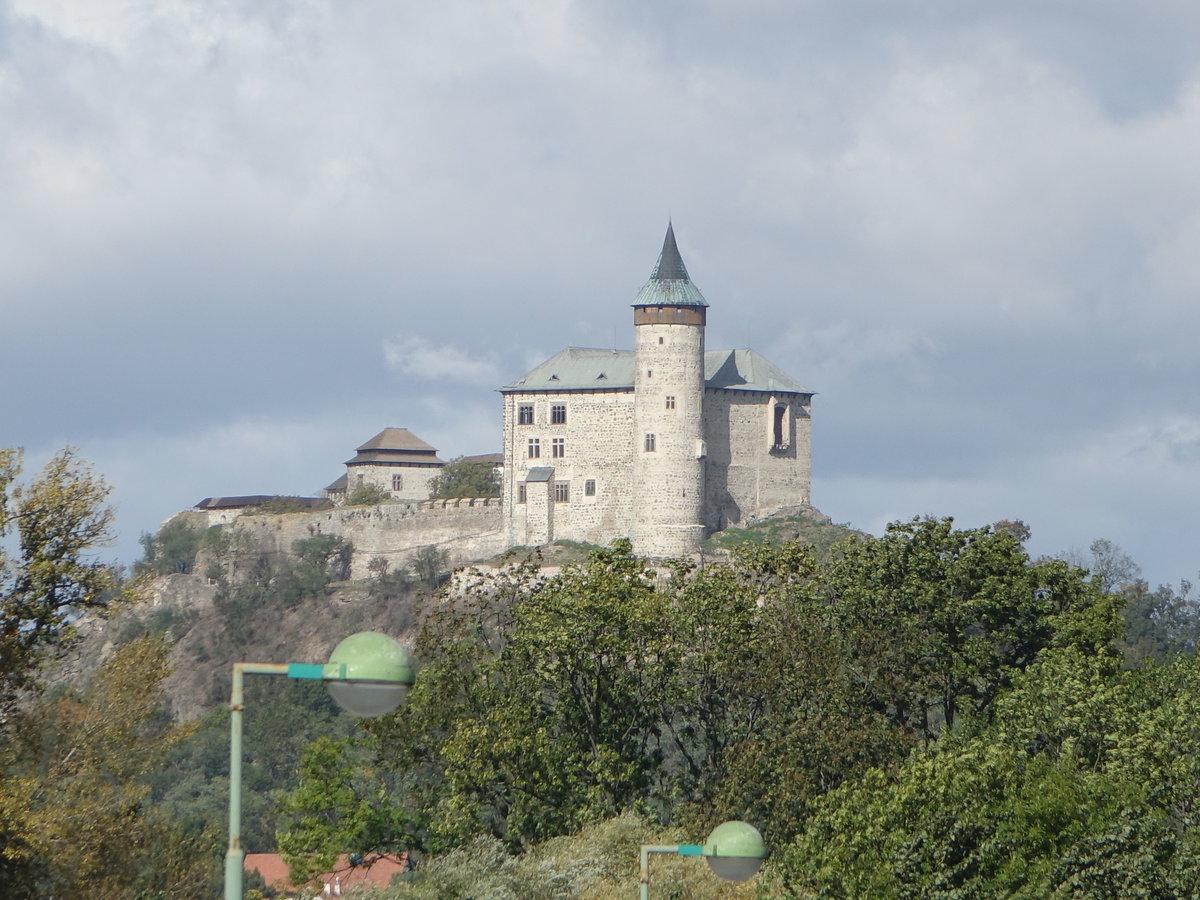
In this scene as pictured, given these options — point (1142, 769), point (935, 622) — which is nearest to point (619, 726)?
point (935, 622)

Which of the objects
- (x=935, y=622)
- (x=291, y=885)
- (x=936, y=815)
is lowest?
(x=291, y=885)

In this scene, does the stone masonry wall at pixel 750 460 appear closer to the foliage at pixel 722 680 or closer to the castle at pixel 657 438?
the castle at pixel 657 438

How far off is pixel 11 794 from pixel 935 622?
2342cm

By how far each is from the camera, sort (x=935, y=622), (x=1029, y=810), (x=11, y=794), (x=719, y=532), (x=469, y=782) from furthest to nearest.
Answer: (x=719, y=532)
(x=935, y=622)
(x=469, y=782)
(x=1029, y=810)
(x=11, y=794)

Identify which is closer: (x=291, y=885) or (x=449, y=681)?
(x=449, y=681)

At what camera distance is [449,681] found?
132ft

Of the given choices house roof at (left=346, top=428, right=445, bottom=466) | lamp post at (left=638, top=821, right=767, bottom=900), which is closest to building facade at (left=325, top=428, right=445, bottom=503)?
house roof at (left=346, top=428, right=445, bottom=466)

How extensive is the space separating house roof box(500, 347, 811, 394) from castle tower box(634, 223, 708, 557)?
98.2 inches

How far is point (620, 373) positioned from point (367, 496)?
75.7 feet

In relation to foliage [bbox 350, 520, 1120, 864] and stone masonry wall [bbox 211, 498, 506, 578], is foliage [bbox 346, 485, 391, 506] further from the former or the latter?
foliage [bbox 350, 520, 1120, 864]

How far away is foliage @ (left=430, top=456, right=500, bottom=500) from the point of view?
10869 centimetres

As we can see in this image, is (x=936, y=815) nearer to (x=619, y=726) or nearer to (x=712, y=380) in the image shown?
(x=619, y=726)

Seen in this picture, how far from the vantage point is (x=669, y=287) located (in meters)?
92.1

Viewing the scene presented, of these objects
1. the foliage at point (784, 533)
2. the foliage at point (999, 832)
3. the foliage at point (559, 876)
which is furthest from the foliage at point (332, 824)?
the foliage at point (784, 533)
